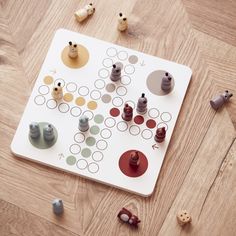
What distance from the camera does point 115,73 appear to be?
59.4 inches

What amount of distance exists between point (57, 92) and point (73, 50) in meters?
0.12

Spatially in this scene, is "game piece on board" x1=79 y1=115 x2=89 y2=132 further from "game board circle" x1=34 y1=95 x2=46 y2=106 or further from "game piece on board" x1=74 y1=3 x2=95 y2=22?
"game piece on board" x1=74 y1=3 x2=95 y2=22

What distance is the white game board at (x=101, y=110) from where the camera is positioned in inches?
56.9

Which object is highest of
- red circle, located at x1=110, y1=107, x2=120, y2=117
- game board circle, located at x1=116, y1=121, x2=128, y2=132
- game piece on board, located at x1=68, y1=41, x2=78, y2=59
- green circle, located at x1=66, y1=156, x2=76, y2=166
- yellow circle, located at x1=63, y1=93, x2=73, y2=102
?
game piece on board, located at x1=68, y1=41, x2=78, y2=59

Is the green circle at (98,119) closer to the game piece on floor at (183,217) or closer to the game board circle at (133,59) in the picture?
the game board circle at (133,59)

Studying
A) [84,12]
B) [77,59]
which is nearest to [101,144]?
[77,59]

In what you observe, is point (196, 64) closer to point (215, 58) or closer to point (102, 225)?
point (215, 58)

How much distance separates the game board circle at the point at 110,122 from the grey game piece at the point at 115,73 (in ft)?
0.34

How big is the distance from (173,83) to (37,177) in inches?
16.1

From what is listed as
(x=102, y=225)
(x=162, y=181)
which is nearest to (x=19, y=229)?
(x=102, y=225)

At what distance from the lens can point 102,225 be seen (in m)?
1.40

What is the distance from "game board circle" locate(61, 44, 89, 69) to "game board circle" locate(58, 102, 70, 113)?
4.2 inches

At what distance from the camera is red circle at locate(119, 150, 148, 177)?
1439mm

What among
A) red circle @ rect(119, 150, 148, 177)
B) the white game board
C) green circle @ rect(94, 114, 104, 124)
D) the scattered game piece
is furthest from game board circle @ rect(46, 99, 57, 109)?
the scattered game piece
